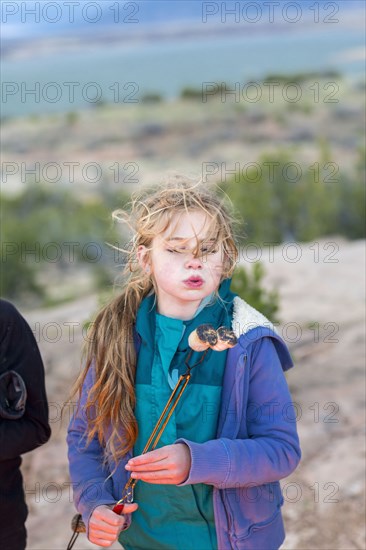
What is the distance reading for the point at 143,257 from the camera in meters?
2.28

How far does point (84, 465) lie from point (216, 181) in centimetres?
97

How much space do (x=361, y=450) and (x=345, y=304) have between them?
183cm

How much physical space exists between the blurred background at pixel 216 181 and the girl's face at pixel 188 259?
27 centimetres

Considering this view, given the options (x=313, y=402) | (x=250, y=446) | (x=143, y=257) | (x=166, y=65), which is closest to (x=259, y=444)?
(x=250, y=446)

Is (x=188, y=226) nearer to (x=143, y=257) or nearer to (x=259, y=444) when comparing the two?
(x=143, y=257)

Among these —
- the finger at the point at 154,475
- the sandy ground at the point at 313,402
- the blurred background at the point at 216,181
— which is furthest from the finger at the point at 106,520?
the sandy ground at the point at 313,402

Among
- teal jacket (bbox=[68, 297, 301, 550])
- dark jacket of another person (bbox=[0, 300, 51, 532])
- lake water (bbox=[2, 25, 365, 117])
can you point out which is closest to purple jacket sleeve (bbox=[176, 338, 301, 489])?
teal jacket (bbox=[68, 297, 301, 550])

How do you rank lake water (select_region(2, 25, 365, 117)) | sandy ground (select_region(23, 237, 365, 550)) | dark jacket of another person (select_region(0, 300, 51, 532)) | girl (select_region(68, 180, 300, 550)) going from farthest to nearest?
1. lake water (select_region(2, 25, 365, 117))
2. sandy ground (select_region(23, 237, 365, 550))
3. dark jacket of another person (select_region(0, 300, 51, 532))
4. girl (select_region(68, 180, 300, 550))

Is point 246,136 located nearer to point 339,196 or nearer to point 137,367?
point 339,196

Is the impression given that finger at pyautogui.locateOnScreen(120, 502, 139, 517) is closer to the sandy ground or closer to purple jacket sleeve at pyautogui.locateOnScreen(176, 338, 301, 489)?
purple jacket sleeve at pyautogui.locateOnScreen(176, 338, 301, 489)

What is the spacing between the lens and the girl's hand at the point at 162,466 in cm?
200

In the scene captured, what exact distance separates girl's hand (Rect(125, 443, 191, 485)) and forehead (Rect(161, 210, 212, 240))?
0.51m

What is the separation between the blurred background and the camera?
155 inches

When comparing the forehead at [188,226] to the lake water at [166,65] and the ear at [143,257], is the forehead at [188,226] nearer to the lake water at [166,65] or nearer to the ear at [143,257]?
the ear at [143,257]
